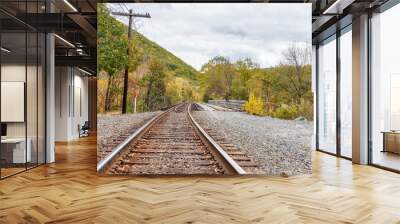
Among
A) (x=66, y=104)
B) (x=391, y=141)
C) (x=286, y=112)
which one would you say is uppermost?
(x=66, y=104)

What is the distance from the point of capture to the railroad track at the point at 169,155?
623cm

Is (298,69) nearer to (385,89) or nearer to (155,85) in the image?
(385,89)

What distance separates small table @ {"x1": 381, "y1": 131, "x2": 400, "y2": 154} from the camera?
695 centimetres

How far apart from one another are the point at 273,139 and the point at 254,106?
0.64 metres

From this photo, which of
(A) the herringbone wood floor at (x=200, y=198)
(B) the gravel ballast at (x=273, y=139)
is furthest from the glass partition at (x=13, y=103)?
Answer: (B) the gravel ballast at (x=273, y=139)

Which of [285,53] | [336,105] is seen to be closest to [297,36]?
[285,53]

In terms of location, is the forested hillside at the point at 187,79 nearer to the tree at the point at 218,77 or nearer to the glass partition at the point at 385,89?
the tree at the point at 218,77

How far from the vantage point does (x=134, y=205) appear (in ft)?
14.6

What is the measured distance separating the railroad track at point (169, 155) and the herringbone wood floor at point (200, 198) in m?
0.18

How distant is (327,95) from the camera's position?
398 inches

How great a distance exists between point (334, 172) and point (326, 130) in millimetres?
3526

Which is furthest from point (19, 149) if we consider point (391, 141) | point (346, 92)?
point (346, 92)

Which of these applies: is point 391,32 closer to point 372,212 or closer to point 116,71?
point 372,212

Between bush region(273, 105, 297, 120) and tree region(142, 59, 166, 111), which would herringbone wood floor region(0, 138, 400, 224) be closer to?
bush region(273, 105, 297, 120)
